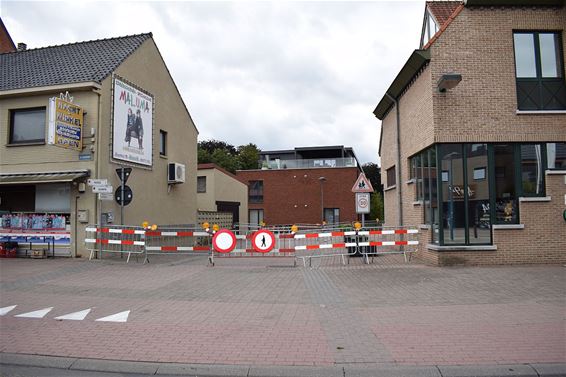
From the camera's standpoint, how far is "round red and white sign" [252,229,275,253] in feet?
41.9

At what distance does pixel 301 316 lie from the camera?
6.82m

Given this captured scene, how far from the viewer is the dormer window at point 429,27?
15030 mm

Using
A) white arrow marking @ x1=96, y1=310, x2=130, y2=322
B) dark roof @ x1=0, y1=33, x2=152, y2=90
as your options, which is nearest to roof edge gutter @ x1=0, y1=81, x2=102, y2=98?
dark roof @ x1=0, y1=33, x2=152, y2=90

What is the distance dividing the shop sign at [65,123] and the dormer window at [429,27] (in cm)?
1254

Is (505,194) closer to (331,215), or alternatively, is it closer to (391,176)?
(391,176)

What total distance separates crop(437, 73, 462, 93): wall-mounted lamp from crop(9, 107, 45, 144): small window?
13497 millimetres

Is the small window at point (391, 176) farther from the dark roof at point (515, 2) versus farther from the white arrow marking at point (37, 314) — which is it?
the white arrow marking at point (37, 314)

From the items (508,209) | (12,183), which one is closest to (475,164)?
(508,209)

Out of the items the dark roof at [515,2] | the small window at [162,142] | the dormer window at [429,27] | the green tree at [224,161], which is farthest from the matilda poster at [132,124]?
the green tree at [224,161]

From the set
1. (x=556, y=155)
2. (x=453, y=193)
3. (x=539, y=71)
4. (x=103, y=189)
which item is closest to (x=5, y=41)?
(x=103, y=189)

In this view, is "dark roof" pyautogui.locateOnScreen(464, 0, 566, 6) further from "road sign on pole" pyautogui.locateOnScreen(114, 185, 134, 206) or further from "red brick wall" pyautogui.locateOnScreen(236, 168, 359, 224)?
"red brick wall" pyautogui.locateOnScreen(236, 168, 359, 224)

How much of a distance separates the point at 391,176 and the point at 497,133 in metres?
7.14

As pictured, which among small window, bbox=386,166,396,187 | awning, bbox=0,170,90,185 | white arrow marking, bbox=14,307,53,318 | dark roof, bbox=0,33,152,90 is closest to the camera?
white arrow marking, bbox=14,307,53,318

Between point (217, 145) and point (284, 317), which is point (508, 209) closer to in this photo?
point (284, 317)
